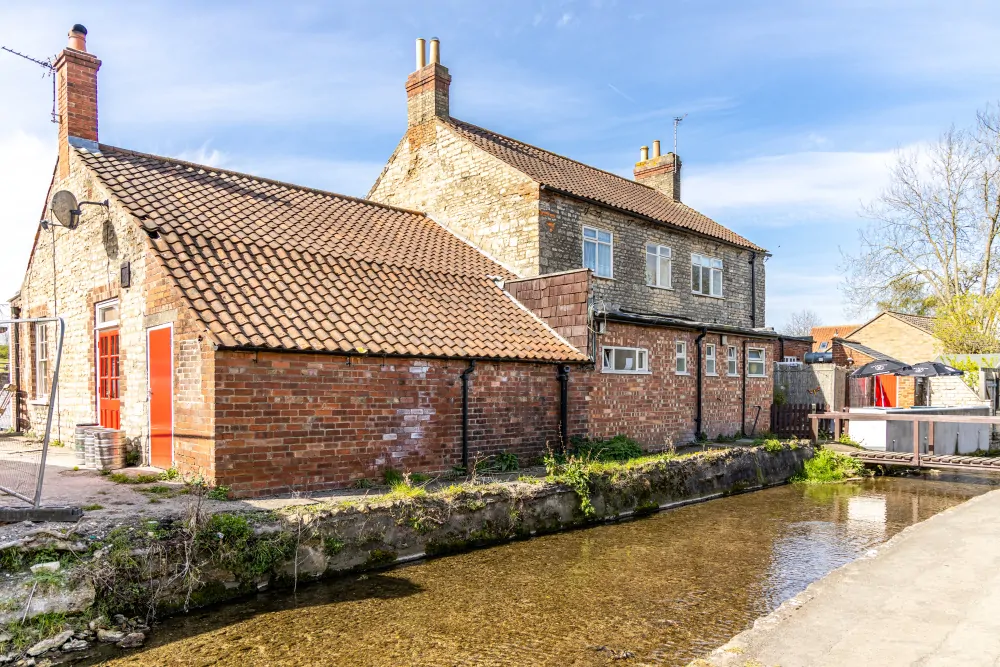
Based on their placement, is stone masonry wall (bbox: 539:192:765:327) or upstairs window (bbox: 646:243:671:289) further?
upstairs window (bbox: 646:243:671:289)

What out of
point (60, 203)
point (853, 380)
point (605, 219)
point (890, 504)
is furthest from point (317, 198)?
point (853, 380)

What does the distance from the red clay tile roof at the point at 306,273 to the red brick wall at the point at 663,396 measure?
1609 mm

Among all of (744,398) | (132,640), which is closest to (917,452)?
(744,398)

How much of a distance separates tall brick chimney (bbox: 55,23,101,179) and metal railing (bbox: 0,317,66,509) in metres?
4.49

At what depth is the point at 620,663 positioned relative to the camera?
5.82 meters

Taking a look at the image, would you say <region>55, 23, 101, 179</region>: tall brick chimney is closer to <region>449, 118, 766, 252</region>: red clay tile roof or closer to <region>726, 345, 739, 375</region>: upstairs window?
<region>449, 118, 766, 252</region>: red clay tile roof

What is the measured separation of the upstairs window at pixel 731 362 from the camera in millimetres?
18831

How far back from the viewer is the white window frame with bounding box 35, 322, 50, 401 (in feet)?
50.2

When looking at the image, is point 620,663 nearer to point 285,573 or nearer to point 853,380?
point 285,573

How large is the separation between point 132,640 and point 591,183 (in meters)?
17.1

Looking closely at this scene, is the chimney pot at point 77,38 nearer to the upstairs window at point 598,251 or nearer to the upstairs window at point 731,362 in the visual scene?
the upstairs window at point 598,251

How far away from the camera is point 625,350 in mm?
15383

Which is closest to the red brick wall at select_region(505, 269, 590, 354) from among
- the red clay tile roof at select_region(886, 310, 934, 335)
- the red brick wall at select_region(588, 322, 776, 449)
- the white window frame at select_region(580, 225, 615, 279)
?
the red brick wall at select_region(588, 322, 776, 449)

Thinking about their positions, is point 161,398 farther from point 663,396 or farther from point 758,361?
point 758,361
